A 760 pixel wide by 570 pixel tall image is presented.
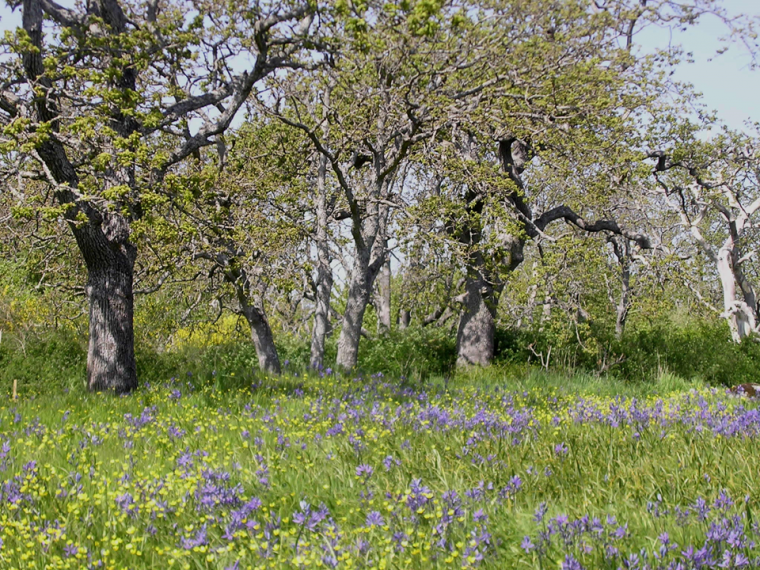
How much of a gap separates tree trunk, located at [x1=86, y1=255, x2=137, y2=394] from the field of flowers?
12.3 ft

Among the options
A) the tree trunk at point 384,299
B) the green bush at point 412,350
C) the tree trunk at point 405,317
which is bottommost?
the green bush at point 412,350

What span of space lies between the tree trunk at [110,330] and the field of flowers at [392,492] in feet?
12.3

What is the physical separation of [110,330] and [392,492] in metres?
7.43

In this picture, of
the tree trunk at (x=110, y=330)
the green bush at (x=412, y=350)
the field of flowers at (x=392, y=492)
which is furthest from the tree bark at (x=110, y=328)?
the green bush at (x=412, y=350)

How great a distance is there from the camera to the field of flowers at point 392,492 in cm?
299

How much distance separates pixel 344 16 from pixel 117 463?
5946 mm

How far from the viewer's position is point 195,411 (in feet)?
22.0

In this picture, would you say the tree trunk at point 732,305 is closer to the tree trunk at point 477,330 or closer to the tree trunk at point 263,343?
the tree trunk at point 477,330

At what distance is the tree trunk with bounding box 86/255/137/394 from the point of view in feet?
31.7

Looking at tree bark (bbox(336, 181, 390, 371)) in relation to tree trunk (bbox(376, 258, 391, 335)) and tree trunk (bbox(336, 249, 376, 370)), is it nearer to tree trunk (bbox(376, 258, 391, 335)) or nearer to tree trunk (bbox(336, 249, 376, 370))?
tree trunk (bbox(336, 249, 376, 370))

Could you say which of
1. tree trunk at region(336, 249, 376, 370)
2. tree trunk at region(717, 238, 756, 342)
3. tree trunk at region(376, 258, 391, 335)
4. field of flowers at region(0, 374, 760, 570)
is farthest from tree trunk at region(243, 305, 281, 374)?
tree trunk at region(717, 238, 756, 342)

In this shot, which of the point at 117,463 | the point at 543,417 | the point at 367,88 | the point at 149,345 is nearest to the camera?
the point at 117,463

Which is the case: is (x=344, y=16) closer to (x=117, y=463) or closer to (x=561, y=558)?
(x=117, y=463)

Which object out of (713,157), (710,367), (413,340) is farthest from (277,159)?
(713,157)
